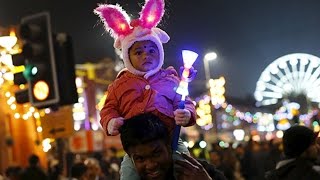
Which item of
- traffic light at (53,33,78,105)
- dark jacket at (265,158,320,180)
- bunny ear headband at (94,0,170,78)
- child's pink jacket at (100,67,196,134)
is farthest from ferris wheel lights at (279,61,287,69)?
child's pink jacket at (100,67,196,134)

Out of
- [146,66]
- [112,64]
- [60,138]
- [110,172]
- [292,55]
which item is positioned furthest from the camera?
[292,55]

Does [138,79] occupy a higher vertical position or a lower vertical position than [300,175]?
higher

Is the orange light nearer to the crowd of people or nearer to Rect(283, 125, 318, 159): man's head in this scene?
the crowd of people

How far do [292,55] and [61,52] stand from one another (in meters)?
55.7

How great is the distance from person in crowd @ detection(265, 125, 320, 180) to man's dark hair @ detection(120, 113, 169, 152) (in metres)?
2.38

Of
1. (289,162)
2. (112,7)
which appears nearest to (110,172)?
(289,162)

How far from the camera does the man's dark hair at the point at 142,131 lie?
8.37 ft

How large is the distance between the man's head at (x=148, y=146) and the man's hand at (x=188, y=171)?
1.6 inches

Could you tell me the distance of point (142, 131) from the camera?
2.55 m

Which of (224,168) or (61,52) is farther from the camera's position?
(224,168)

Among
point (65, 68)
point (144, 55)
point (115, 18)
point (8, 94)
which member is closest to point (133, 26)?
point (115, 18)

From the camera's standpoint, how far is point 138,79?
3123mm

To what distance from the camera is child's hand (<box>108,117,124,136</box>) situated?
9.33ft

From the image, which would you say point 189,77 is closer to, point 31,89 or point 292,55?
point 31,89
